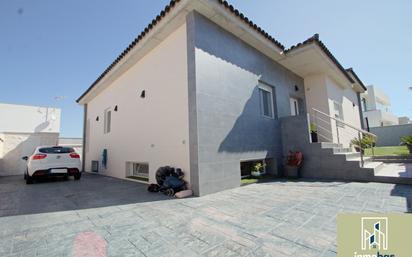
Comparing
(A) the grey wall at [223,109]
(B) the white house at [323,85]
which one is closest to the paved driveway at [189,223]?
(A) the grey wall at [223,109]

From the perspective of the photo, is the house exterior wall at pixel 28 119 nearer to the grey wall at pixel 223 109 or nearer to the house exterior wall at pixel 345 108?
the grey wall at pixel 223 109

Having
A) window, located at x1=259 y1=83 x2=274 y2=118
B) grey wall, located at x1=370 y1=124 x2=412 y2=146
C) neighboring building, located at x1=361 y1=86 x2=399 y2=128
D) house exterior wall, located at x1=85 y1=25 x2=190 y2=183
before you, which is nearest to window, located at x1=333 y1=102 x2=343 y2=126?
window, located at x1=259 y1=83 x2=274 y2=118

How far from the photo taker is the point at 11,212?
3062 mm

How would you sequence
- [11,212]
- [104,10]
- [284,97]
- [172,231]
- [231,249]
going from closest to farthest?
[231,249] < [172,231] < [11,212] < [104,10] < [284,97]

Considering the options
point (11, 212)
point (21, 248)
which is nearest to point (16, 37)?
point (11, 212)

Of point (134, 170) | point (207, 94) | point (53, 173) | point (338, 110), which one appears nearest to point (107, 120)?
point (53, 173)

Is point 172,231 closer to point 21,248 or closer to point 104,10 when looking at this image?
point 21,248

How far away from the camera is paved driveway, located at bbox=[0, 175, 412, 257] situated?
1.75 metres

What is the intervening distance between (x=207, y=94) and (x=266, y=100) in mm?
3381

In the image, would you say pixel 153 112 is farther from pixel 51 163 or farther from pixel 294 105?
pixel 294 105

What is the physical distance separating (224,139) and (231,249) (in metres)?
3.19

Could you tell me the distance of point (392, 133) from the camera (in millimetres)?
15977

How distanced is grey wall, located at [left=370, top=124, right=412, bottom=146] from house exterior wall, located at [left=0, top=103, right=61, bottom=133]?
29.3 m

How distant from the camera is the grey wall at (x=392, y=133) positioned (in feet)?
50.8
